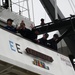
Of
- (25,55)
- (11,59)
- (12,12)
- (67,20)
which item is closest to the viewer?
(11,59)

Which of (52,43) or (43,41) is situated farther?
(52,43)

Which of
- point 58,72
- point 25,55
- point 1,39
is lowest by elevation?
point 58,72

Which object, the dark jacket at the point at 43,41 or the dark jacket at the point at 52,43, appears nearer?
the dark jacket at the point at 43,41

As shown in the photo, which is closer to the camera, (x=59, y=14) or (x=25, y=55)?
(x=25, y=55)

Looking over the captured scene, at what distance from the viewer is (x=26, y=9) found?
39.0ft

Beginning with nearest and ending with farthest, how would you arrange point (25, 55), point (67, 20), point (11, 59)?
1. point (11, 59)
2. point (25, 55)
3. point (67, 20)

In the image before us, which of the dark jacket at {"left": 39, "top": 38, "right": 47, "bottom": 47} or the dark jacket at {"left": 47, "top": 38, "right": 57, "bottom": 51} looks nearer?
the dark jacket at {"left": 39, "top": 38, "right": 47, "bottom": 47}

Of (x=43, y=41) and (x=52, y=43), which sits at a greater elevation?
(x=43, y=41)

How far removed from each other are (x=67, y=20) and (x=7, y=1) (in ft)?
8.87

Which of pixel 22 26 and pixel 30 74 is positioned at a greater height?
pixel 22 26

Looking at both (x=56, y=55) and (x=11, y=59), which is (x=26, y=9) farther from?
(x=11, y=59)

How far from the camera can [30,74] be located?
8.83m

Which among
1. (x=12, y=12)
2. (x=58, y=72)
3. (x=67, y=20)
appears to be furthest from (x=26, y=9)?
(x=58, y=72)

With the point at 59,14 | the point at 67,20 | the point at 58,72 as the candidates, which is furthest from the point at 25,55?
the point at 59,14
